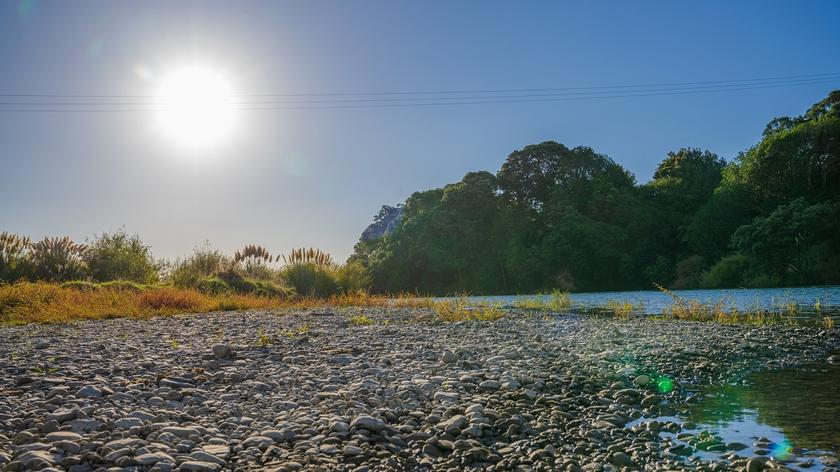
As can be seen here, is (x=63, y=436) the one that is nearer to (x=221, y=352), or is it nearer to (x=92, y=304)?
(x=221, y=352)

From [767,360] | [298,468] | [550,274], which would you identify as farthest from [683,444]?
[550,274]

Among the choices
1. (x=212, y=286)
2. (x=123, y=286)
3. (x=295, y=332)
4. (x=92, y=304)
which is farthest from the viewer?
(x=212, y=286)

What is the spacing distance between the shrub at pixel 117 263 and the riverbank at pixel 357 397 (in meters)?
13.9

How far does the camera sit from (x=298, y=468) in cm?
343

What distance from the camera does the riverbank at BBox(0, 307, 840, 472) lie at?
3.65 meters

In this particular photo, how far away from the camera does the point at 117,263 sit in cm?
2189

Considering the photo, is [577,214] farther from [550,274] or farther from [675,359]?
[675,359]

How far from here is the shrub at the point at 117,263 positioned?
2161 cm

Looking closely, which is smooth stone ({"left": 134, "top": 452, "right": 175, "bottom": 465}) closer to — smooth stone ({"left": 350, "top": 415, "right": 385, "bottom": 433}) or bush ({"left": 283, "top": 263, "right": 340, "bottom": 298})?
smooth stone ({"left": 350, "top": 415, "right": 385, "bottom": 433})

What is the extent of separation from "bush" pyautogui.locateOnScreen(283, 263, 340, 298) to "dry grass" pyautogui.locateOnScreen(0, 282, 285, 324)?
6193mm

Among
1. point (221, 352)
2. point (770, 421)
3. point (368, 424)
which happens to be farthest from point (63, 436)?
point (770, 421)

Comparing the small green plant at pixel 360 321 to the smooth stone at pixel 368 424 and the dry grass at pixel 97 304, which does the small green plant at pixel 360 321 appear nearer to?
the dry grass at pixel 97 304

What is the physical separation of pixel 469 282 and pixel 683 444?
161 feet

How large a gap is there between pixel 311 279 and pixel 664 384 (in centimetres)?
1914
